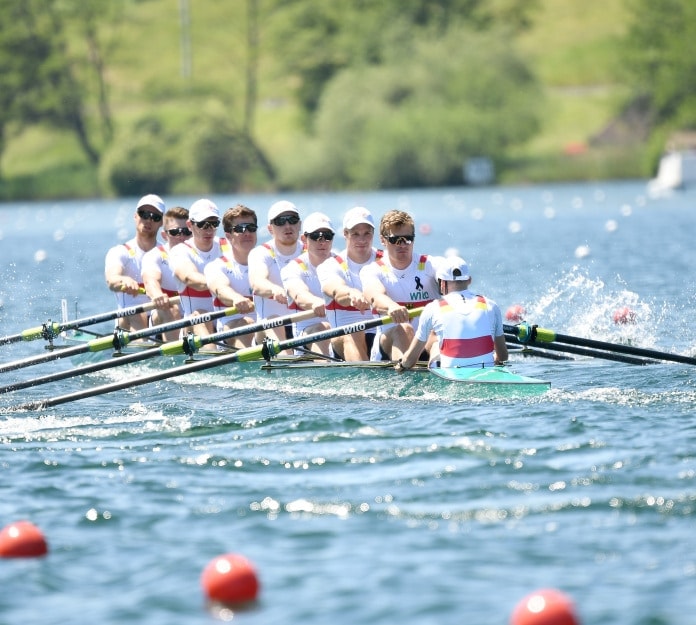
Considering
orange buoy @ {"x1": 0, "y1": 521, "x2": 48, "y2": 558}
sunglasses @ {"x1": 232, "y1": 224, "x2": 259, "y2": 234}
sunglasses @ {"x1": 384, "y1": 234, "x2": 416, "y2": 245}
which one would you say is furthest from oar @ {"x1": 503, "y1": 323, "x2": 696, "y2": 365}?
orange buoy @ {"x1": 0, "y1": 521, "x2": 48, "y2": 558}

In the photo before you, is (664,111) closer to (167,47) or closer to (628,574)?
(167,47)

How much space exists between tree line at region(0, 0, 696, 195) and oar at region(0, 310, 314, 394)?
46.5m

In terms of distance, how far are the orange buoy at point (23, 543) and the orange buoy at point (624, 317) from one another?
9517mm

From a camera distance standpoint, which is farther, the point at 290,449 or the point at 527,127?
the point at 527,127

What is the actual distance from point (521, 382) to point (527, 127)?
4869 cm

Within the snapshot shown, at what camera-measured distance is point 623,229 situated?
32.5m

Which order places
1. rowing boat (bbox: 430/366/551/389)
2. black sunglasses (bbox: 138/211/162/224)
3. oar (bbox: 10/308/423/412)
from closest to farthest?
rowing boat (bbox: 430/366/551/389) → oar (bbox: 10/308/423/412) → black sunglasses (bbox: 138/211/162/224)

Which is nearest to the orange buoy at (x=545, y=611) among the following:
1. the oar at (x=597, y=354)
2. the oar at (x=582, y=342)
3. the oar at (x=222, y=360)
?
the oar at (x=222, y=360)

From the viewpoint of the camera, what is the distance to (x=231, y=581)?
6.16 meters

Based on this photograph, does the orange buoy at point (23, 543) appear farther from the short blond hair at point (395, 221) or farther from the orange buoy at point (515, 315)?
the orange buoy at point (515, 315)

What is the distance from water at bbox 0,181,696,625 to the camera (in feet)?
20.4

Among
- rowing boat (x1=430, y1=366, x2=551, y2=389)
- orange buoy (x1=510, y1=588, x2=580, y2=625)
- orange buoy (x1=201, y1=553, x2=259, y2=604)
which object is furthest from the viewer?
rowing boat (x1=430, y1=366, x2=551, y2=389)

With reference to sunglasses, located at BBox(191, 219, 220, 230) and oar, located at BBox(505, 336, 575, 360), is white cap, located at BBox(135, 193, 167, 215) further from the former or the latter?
oar, located at BBox(505, 336, 575, 360)

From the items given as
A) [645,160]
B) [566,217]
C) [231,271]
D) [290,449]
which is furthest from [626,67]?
[290,449]
